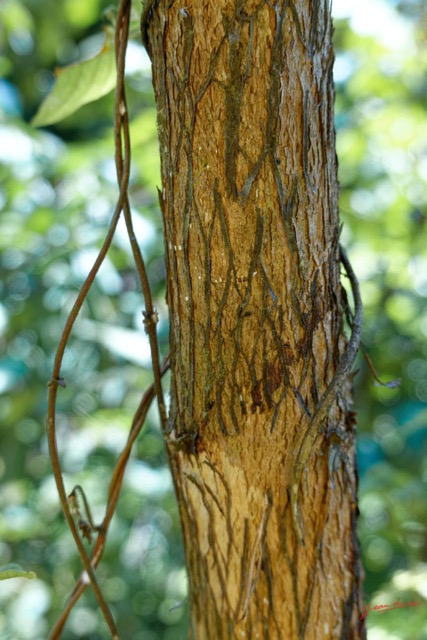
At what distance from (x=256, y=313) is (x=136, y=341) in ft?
2.25

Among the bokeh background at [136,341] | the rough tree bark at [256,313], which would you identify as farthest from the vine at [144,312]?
the bokeh background at [136,341]

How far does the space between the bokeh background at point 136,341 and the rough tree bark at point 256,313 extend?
623mm

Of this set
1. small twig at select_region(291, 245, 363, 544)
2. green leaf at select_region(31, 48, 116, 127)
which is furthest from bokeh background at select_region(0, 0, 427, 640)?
small twig at select_region(291, 245, 363, 544)

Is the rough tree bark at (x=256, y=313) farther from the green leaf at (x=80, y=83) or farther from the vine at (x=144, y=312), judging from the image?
the green leaf at (x=80, y=83)

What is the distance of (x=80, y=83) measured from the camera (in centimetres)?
70

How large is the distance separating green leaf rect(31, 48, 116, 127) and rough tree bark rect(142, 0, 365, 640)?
0.53 feet

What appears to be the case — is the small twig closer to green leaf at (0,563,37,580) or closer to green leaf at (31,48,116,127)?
green leaf at (0,563,37,580)

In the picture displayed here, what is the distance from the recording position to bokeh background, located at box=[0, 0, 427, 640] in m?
1.33

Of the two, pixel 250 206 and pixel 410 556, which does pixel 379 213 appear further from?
pixel 250 206

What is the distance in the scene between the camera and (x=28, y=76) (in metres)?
2.29

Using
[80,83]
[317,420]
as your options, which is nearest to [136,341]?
[80,83]

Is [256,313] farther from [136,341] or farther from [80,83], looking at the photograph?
[136,341]

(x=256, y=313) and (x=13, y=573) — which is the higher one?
(x=256, y=313)

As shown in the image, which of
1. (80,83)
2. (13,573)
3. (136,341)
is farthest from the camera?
(136,341)
